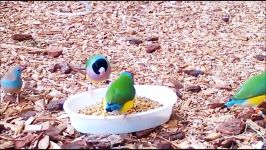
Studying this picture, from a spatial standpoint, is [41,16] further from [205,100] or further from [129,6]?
[205,100]

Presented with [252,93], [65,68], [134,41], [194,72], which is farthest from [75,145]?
[134,41]

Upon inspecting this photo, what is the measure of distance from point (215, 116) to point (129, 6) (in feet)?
8.15

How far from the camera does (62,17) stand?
4785 millimetres

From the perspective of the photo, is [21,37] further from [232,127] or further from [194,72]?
[232,127]

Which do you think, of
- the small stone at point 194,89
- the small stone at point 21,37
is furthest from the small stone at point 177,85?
the small stone at point 21,37

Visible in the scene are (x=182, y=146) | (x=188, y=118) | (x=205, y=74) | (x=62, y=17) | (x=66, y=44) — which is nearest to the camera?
(x=182, y=146)

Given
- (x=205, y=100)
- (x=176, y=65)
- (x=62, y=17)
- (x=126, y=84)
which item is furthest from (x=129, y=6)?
(x=126, y=84)

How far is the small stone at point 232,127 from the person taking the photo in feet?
8.88

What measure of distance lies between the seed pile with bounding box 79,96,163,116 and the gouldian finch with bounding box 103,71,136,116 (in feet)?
0.33

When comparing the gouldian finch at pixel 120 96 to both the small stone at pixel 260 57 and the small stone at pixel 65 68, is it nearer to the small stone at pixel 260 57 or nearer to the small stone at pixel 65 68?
the small stone at pixel 65 68

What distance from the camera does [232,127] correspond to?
108 inches

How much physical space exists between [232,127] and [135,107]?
0.52 metres

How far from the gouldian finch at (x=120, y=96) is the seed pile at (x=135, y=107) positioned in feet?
0.33

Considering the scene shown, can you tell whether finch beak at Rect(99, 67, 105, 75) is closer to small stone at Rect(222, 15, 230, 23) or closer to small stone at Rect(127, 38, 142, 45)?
small stone at Rect(127, 38, 142, 45)
